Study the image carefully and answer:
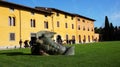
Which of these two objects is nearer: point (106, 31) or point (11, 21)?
point (11, 21)

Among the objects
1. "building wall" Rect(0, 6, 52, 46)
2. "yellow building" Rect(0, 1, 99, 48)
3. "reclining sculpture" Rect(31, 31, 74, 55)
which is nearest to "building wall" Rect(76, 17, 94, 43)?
"yellow building" Rect(0, 1, 99, 48)

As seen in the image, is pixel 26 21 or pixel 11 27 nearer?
pixel 11 27

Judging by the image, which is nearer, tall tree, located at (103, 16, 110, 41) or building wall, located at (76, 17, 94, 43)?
building wall, located at (76, 17, 94, 43)

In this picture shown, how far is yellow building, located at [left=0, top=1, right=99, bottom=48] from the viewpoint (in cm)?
4134

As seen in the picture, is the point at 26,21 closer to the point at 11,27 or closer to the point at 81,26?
the point at 11,27

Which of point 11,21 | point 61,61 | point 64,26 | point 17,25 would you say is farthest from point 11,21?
point 61,61

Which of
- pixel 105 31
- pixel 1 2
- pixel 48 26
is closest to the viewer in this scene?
pixel 1 2

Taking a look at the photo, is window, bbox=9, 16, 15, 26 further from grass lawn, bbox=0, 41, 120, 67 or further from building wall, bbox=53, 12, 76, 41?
grass lawn, bbox=0, 41, 120, 67

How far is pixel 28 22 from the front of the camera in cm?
4697

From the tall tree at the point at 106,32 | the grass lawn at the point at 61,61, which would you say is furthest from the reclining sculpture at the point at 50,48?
the tall tree at the point at 106,32

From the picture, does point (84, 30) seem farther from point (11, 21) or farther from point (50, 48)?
point (50, 48)

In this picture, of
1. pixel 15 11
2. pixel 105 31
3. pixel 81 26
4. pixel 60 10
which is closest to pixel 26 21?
pixel 15 11

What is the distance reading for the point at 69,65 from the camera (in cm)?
1309

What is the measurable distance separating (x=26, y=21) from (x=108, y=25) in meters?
53.3
